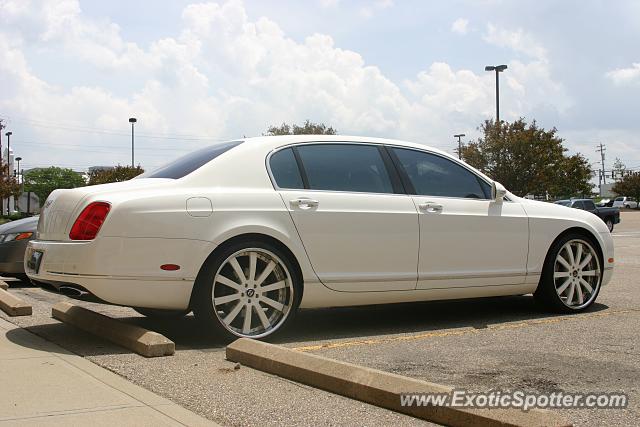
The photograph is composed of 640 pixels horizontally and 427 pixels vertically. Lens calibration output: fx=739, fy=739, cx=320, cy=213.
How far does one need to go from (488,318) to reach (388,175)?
165 cm

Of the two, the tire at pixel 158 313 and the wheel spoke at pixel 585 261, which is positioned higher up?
the wheel spoke at pixel 585 261

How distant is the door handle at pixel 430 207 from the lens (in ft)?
19.7

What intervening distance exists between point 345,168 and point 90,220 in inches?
79.2

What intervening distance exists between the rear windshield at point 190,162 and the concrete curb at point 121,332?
1.16 metres

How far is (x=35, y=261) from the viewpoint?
17.5 ft

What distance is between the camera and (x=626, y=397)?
3832mm

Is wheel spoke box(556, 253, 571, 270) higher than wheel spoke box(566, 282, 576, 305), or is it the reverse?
wheel spoke box(556, 253, 571, 270)

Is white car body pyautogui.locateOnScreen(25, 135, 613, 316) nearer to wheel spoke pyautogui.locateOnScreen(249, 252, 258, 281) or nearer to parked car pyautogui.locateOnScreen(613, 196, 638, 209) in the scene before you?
wheel spoke pyautogui.locateOnScreen(249, 252, 258, 281)

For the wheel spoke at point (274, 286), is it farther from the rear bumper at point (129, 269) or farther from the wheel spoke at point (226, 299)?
the rear bumper at point (129, 269)

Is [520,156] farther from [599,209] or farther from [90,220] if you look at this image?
[90,220]

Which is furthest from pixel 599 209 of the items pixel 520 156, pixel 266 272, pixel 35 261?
pixel 35 261

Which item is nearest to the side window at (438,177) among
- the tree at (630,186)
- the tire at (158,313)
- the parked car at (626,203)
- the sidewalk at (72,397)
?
the tire at (158,313)

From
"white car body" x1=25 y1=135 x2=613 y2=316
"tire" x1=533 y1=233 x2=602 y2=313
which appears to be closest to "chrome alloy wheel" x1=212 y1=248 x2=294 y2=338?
"white car body" x1=25 y1=135 x2=613 y2=316

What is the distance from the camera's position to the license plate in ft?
17.3
